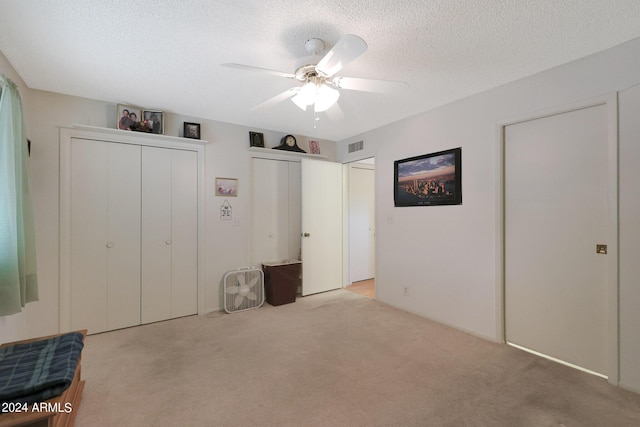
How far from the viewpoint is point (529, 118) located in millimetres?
2391

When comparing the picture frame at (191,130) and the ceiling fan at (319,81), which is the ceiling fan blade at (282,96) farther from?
the picture frame at (191,130)

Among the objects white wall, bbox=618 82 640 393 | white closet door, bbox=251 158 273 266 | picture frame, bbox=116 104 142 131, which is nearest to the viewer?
white wall, bbox=618 82 640 393

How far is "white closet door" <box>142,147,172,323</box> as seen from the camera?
310 cm

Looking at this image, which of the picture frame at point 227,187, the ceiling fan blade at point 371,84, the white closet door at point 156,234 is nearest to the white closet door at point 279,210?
the picture frame at point 227,187

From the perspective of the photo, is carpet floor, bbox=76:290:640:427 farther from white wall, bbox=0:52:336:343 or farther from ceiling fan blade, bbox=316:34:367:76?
ceiling fan blade, bbox=316:34:367:76

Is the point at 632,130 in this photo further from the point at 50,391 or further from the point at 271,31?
the point at 50,391

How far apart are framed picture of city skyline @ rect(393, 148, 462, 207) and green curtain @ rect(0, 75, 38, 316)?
3.46 metres

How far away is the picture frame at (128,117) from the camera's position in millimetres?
2912

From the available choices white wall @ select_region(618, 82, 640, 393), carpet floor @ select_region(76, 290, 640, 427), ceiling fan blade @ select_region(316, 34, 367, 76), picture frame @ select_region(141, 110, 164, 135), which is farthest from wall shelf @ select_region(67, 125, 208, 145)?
white wall @ select_region(618, 82, 640, 393)

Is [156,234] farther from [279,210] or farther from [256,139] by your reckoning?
[256,139]

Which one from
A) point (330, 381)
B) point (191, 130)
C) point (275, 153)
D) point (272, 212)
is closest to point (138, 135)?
point (191, 130)

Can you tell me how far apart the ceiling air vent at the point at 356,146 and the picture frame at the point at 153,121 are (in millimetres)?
2575

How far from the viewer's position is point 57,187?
2660 millimetres

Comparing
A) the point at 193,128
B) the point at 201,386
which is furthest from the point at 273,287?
the point at 193,128
